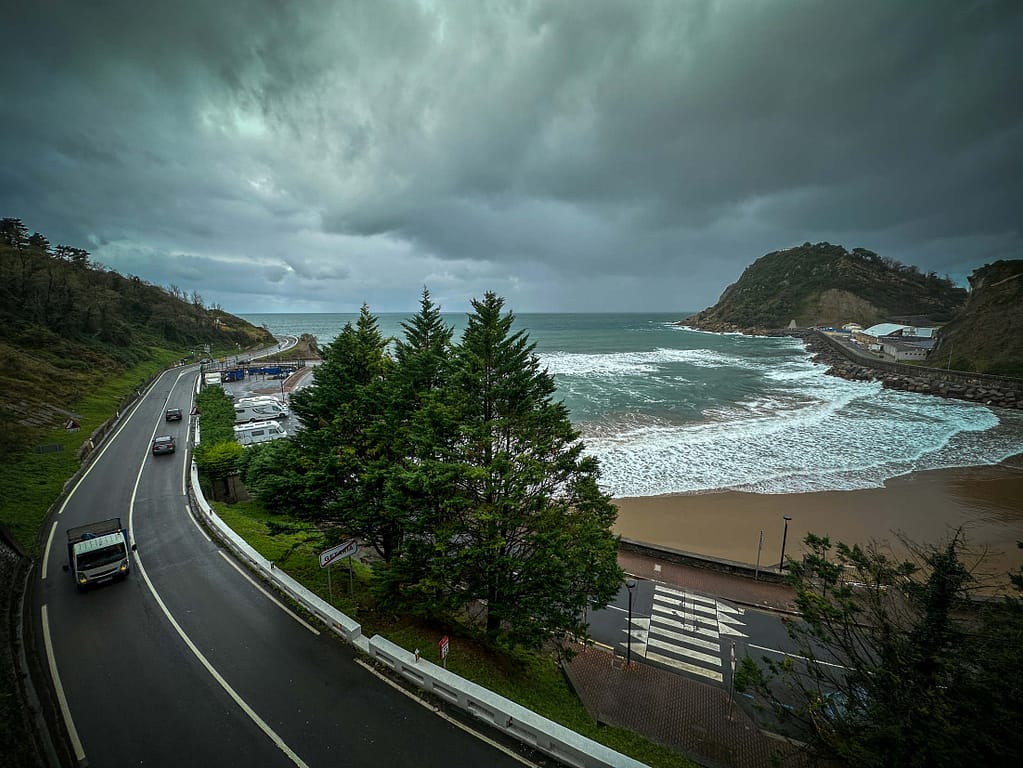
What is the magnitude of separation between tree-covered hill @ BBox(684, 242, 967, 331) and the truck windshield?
194 metres

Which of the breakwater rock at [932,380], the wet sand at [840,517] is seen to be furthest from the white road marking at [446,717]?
the breakwater rock at [932,380]

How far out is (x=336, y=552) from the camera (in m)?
10.9

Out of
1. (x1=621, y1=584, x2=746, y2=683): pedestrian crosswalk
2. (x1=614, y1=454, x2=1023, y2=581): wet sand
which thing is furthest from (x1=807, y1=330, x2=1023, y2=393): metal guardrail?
(x1=621, y1=584, x2=746, y2=683): pedestrian crosswalk

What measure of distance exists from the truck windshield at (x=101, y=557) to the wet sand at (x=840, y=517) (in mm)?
21435

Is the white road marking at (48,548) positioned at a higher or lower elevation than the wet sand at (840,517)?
higher

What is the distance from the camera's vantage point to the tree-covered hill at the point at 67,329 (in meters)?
33.8

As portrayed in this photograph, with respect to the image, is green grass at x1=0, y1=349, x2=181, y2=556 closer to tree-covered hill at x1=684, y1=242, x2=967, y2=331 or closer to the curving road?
the curving road

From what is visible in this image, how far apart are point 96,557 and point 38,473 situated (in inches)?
598

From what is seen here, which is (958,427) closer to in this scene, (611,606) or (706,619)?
(706,619)

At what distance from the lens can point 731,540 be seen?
22.0m

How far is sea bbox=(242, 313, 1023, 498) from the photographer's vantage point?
96.0 ft

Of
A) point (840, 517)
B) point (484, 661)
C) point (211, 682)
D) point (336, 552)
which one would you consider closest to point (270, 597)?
point (211, 682)

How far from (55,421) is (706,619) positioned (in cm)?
4375

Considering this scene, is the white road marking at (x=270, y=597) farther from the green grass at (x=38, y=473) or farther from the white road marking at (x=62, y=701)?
the green grass at (x=38, y=473)
